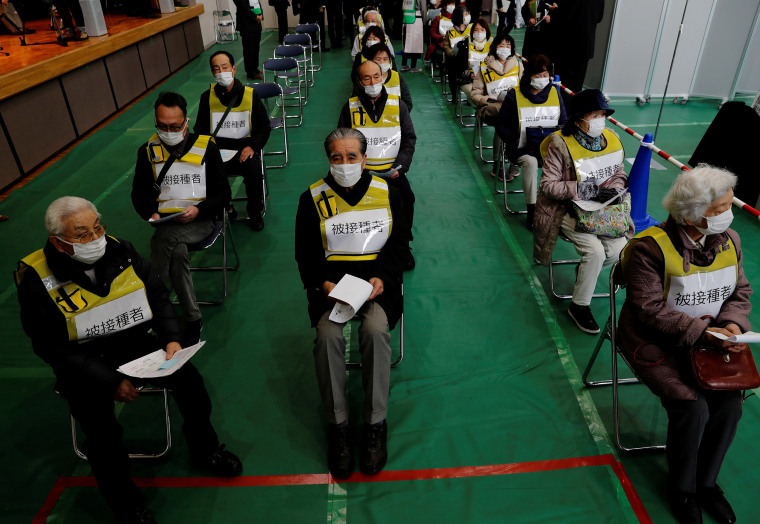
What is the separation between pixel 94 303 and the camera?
2381 mm

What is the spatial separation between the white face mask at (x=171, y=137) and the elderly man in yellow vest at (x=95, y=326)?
1.25 m

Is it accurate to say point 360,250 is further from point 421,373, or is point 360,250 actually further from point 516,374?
point 516,374

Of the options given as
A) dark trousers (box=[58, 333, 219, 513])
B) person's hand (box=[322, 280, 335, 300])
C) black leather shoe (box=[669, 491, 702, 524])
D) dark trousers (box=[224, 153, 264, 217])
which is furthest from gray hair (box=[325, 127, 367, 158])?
black leather shoe (box=[669, 491, 702, 524])

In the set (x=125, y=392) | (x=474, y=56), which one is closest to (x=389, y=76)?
(x=474, y=56)

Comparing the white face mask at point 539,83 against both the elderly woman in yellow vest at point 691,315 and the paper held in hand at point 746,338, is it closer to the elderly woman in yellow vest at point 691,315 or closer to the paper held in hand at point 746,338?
the elderly woman in yellow vest at point 691,315

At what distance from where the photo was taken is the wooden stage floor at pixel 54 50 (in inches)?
232

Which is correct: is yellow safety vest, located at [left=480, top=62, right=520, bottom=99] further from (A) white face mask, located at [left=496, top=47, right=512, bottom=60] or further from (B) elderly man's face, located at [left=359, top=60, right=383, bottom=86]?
(B) elderly man's face, located at [left=359, top=60, right=383, bottom=86]

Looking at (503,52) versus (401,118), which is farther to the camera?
(503,52)

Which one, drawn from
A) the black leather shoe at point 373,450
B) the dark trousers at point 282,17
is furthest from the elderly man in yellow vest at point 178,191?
the dark trousers at point 282,17

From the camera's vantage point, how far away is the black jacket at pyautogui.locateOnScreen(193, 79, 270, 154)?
473cm

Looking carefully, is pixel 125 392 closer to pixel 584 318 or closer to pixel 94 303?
pixel 94 303

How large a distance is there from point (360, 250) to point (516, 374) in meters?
1.30

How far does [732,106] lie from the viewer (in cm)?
519

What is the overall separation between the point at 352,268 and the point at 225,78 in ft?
9.04
